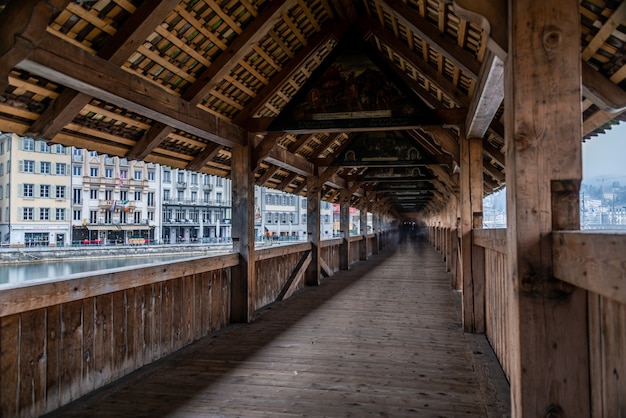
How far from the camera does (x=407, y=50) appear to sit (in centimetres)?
614

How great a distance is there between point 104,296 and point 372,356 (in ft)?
9.42

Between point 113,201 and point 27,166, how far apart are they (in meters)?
24.4

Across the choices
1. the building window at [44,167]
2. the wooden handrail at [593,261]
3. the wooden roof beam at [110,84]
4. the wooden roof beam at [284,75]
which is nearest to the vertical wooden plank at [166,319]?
the wooden roof beam at [110,84]

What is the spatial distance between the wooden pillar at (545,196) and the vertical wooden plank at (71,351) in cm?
332

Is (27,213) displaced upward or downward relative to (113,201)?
downward

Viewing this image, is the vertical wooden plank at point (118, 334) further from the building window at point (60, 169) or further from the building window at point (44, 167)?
the building window at point (60, 169)

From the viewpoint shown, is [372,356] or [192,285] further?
[192,285]

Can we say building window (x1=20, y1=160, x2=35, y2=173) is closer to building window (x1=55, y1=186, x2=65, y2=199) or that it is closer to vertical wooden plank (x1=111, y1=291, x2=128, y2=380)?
building window (x1=55, y1=186, x2=65, y2=199)

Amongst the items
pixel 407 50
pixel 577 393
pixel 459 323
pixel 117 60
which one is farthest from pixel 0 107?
pixel 459 323

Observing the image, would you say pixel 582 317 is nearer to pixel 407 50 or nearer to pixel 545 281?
pixel 545 281

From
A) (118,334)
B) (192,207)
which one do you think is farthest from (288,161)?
(192,207)

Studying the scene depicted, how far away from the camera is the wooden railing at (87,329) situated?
9.78ft

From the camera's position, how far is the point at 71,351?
3449 millimetres

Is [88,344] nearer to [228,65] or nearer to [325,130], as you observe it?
[228,65]
